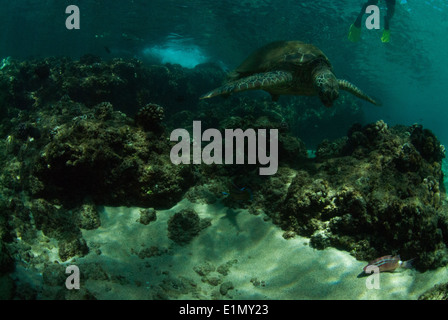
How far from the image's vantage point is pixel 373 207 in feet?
12.7

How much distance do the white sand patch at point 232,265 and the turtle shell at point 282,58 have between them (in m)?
4.66

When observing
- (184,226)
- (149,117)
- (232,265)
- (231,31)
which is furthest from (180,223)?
(231,31)

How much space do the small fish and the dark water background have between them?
2135cm

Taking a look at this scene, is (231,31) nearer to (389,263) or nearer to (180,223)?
(180,223)

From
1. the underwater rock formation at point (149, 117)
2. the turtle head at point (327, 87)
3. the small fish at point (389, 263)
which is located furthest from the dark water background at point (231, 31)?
the small fish at point (389, 263)

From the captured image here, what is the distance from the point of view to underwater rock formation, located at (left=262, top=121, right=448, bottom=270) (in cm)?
376

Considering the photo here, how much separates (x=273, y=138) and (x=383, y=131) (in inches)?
102

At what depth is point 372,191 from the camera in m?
4.10

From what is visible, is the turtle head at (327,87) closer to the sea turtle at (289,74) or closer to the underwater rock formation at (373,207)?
the sea turtle at (289,74)

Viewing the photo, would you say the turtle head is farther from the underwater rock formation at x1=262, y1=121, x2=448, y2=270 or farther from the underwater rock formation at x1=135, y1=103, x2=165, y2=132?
the underwater rock formation at x1=135, y1=103, x2=165, y2=132

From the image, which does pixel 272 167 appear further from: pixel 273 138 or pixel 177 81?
pixel 177 81

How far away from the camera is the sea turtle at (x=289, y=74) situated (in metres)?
6.04

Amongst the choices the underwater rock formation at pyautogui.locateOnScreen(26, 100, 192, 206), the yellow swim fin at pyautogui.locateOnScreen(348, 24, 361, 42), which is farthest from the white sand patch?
the yellow swim fin at pyautogui.locateOnScreen(348, 24, 361, 42)
